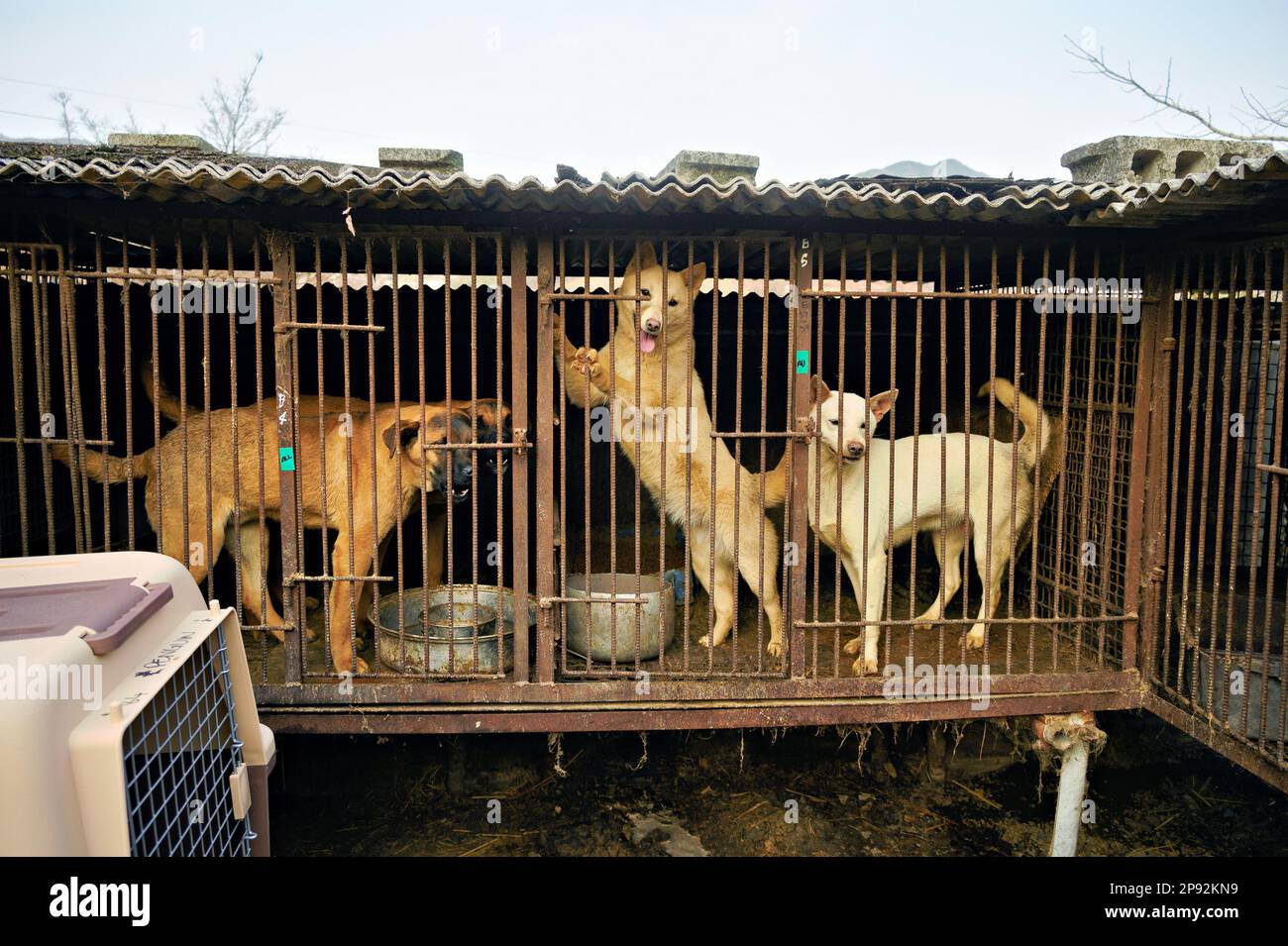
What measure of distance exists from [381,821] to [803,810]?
2991 mm

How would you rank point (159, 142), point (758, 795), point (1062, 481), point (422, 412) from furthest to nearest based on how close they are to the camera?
point (159, 142) → point (758, 795) → point (1062, 481) → point (422, 412)

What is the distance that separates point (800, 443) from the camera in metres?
5.40

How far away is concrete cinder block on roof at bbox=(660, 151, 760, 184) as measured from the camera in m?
7.64

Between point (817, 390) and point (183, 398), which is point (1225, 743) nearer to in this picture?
point (817, 390)

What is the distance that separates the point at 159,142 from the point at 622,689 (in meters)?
6.57

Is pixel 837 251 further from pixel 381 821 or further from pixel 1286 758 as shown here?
pixel 381 821

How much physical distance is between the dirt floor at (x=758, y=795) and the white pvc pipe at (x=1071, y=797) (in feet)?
1.26

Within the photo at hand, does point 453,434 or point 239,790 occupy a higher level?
point 453,434

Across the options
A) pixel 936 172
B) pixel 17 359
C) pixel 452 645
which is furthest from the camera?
pixel 936 172

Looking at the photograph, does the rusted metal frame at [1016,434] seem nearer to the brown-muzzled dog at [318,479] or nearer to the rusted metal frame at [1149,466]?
the rusted metal frame at [1149,466]

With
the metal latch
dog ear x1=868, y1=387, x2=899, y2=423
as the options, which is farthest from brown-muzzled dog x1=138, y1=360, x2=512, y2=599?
dog ear x1=868, y1=387, x2=899, y2=423

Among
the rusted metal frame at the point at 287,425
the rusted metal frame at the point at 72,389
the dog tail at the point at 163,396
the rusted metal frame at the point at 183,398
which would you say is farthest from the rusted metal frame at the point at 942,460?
the dog tail at the point at 163,396

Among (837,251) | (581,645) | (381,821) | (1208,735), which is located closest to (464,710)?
(581,645)

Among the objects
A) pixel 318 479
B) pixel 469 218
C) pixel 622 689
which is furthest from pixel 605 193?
pixel 318 479
